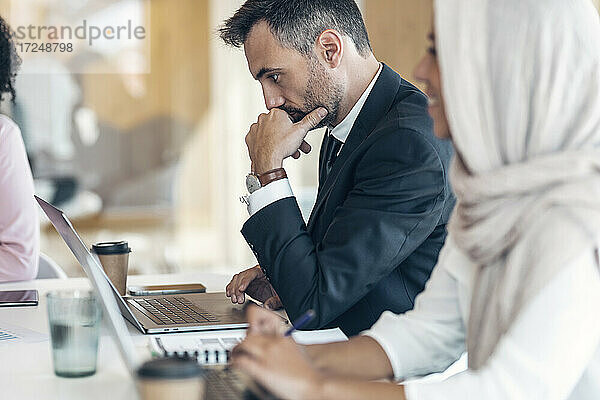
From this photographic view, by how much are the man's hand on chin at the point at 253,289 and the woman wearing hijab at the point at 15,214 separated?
2.22 feet

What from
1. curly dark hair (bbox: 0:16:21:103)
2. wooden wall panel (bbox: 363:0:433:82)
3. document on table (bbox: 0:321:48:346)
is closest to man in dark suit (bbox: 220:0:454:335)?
document on table (bbox: 0:321:48:346)

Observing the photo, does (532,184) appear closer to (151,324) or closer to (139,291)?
(151,324)

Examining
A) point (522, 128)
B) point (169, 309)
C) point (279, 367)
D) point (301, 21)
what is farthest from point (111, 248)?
point (522, 128)

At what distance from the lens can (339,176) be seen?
182cm

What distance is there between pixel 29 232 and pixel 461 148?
1.54m

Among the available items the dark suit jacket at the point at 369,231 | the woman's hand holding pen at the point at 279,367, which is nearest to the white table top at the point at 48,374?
the woman's hand holding pen at the point at 279,367

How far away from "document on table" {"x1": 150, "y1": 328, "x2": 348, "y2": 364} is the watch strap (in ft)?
1.21

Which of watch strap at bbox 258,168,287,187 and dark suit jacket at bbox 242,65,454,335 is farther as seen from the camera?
watch strap at bbox 258,168,287,187

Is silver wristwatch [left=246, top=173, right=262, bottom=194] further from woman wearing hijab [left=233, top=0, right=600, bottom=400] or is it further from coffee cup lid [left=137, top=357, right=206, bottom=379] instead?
coffee cup lid [left=137, top=357, right=206, bottom=379]

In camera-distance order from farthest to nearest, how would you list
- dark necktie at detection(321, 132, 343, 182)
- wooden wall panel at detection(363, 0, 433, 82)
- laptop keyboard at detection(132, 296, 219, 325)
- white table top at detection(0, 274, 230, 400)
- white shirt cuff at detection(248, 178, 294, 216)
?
wooden wall panel at detection(363, 0, 433, 82) < dark necktie at detection(321, 132, 343, 182) < white shirt cuff at detection(248, 178, 294, 216) < laptop keyboard at detection(132, 296, 219, 325) < white table top at detection(0, 274, 230, 400)

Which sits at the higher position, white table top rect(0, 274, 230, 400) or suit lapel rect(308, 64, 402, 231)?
suit lapel rect(308, 64, 402, 231)

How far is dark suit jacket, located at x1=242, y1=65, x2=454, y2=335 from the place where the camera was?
5.50 ft

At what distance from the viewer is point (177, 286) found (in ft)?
6.78

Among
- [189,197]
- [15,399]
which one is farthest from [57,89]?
[15,399]
